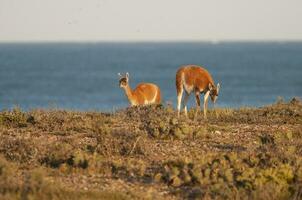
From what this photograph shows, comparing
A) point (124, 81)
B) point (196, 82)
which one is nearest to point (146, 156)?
point (196, 82)

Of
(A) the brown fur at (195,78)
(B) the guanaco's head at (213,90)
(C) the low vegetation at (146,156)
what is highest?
(A) the brown fur at (195,78)

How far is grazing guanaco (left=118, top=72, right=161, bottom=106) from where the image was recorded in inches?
992

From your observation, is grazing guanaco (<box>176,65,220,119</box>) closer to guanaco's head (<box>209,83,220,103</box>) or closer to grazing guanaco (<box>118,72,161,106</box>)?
guanaco's head (<box>209,83,220,103</box>)

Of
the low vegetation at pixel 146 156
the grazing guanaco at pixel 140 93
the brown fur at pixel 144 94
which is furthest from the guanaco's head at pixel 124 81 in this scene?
the low vegetation at pixel 146 156

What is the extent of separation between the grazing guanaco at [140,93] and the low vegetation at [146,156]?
5577 millimetres

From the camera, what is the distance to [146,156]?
14.7 m

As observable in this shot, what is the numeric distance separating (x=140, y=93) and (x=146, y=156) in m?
11.2

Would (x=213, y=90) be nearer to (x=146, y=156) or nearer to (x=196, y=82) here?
(x=196, y=82)

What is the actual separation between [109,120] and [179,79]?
15.1 feet

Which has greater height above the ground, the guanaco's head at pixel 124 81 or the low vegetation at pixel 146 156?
the guanaco's head at pixel 124 81

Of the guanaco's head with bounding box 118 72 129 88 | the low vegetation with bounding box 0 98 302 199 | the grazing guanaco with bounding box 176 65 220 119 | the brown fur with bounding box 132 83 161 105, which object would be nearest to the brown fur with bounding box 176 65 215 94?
the grazing guanaco with bounding box 176 65 220 119

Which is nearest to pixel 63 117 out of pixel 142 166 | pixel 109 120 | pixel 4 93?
pixel 109 120

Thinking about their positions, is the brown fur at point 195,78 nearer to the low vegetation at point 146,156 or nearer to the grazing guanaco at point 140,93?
the low vegetation at point 146,156

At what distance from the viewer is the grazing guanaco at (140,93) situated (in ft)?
82.6
